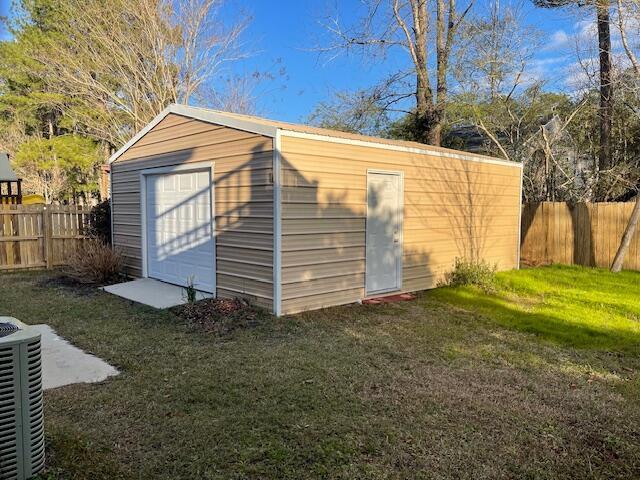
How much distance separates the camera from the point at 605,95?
12648 mm

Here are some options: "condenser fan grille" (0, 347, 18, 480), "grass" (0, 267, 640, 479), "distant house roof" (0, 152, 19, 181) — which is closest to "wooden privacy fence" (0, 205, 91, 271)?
"distant house roof" (0, 152, 19, 181)

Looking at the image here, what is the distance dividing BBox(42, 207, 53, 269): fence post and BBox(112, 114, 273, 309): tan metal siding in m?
3.80

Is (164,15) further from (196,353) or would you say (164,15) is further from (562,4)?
(196,353)

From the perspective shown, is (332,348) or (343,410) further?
(332,348)

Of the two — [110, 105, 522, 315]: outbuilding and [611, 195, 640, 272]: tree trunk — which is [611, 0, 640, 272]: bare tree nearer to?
[611, 195, 640, 272]: tree trunk

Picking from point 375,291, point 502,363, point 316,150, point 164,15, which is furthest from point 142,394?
point 164,15

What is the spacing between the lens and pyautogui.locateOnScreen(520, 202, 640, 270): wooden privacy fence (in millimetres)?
10540

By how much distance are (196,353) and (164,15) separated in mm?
15128

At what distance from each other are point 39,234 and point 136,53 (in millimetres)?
8859

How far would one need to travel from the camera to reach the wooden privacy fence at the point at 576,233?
10.5 m

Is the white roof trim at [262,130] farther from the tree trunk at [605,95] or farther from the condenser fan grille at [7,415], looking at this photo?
the tree trunk at [605,95]

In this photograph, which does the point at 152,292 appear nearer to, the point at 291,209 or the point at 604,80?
the point at 291,209

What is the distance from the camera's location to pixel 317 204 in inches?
253

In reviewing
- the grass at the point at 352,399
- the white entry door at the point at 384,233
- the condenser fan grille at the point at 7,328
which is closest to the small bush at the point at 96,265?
the grass at the point at 352,399
